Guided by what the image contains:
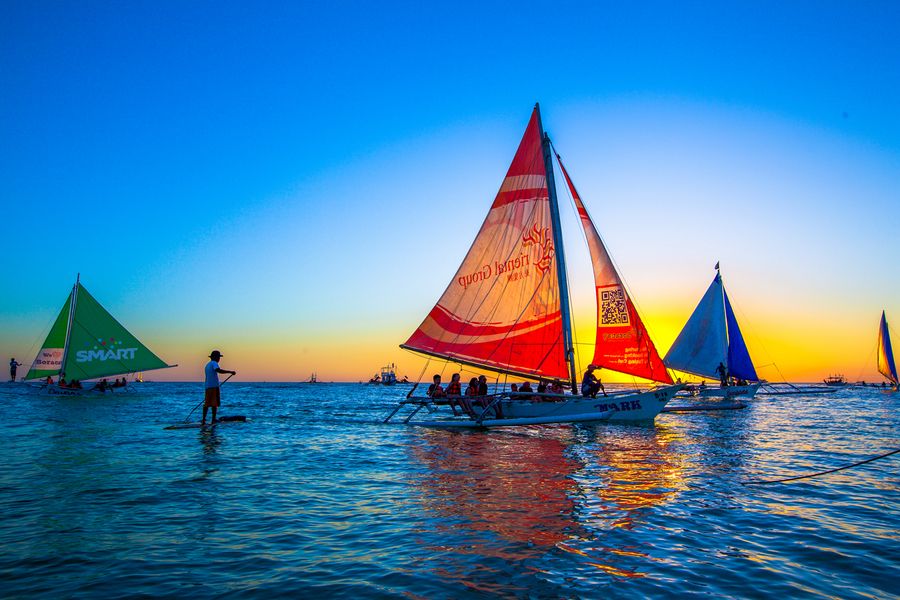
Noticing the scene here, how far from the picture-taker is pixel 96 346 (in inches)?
2021

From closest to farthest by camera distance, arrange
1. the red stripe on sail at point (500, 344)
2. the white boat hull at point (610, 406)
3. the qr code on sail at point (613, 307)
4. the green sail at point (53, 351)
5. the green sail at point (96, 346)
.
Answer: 1. the white boat hull at point (610, 406)
2. the red stripe on sail at point (500, 344)
3. the qr code on sail at point (613, 307)
4. the green sail at point (96, 346)
5. the green sail at point (53, 351)

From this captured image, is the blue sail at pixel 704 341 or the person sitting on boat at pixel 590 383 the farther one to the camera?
the blue sail at pixel 704 341

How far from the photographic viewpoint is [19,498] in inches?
377

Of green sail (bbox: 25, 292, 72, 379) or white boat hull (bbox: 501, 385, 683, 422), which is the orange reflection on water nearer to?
white boat hull (bbox: 501, 385, 683, 422)

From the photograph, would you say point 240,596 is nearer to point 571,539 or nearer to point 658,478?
point 571,539

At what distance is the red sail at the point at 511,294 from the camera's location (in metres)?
24.1

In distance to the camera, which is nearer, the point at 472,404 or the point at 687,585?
the point at 687,585

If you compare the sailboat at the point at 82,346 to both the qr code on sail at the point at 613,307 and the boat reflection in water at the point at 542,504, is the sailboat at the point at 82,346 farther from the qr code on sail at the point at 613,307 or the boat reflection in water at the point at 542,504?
the qr code on sail at the point at 613,307

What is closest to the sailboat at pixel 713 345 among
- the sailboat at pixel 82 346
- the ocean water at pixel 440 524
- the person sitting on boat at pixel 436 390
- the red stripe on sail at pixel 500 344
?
the red stripe on sail at pixel 500 344

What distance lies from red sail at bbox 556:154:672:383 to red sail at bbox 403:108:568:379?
201 centimetres

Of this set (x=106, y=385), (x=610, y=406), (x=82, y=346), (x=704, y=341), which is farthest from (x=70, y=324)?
(x=704, y=341)

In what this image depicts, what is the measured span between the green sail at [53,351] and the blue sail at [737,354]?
63.8 metres

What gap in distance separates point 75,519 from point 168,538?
82.6 inches

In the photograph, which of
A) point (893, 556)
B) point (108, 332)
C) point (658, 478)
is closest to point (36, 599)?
point (893, 556)
